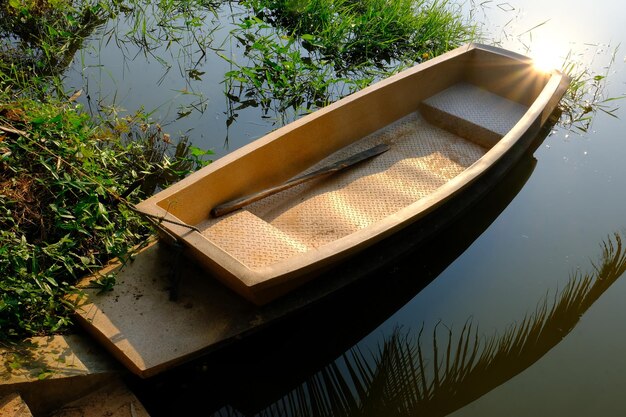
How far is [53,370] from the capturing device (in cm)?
205

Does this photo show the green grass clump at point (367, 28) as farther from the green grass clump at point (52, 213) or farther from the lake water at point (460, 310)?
the green grass clump at point (52, 213)

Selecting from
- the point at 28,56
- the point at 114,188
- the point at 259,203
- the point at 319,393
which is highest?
the point at 28,56

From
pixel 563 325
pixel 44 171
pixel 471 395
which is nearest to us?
pixel 471 395

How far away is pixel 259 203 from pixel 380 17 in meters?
2.56

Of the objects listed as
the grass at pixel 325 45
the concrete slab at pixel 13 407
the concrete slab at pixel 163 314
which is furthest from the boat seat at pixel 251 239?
the grass at pixel 325 45

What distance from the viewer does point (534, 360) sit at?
262 cm

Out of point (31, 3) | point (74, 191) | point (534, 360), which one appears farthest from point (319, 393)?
point (31, 3)

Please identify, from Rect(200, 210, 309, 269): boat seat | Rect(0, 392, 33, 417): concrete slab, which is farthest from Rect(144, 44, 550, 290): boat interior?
Rect(0, 392, 33, 417): concrete slab

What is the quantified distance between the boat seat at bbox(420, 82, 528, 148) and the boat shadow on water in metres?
0.93

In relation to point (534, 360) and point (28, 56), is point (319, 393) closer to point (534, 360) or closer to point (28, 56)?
point (534, 360)

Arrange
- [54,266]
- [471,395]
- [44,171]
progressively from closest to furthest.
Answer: [54,266] → [471,395] → [44,171]

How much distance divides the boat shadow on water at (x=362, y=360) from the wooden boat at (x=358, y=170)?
0.25 metres

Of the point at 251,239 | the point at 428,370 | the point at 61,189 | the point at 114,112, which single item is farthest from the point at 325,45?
the point at 428,370

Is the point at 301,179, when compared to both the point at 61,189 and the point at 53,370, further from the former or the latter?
the point at 53,370
